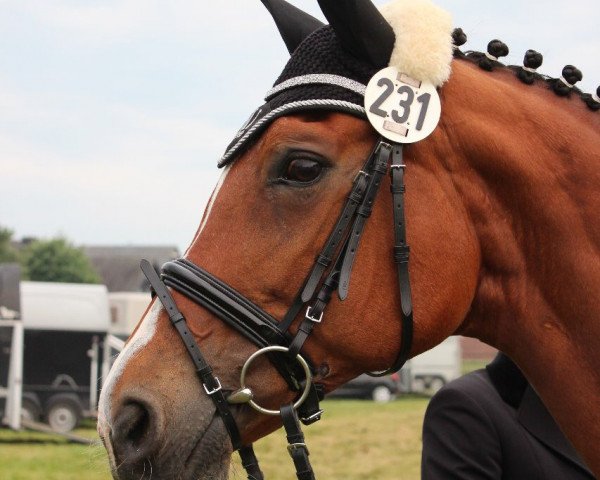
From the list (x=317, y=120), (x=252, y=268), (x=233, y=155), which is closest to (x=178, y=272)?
(x=252, y=268)

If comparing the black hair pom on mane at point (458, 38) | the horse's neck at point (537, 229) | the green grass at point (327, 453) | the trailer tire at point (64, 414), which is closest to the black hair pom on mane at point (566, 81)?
the horse's neck at point (537, 229)

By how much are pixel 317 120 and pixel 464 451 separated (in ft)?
5.66

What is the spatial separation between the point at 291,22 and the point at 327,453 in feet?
46.8

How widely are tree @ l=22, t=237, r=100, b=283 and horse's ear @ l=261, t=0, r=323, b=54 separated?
68.2m

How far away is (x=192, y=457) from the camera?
2770 millimetres

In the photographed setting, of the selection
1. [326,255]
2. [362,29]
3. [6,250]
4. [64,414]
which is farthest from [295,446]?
[6,250]

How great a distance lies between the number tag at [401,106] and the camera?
2961mm

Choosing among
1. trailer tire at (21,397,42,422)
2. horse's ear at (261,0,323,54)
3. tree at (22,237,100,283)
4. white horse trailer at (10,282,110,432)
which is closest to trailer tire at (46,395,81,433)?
trailer tire at (21,397,42,422)

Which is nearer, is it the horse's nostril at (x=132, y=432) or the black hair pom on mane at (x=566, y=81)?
the horse's nostril at (x=132, y=432)

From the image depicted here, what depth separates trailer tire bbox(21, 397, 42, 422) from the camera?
2134 cm

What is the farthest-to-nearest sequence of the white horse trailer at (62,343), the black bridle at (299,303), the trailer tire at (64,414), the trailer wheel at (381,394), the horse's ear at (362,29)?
the trailer wheel at (381,394) < the white horse trailer at (62,343) < the trailer tire at (64,414) < the horse's ear at (362,29) < the black bridle at (299,303)

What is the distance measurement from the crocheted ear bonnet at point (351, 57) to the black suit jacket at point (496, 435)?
1476 mm

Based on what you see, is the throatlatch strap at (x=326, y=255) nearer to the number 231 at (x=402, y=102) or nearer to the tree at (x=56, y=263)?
the number 231 at (x=402, y=102)

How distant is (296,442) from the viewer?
2861 millimetres
